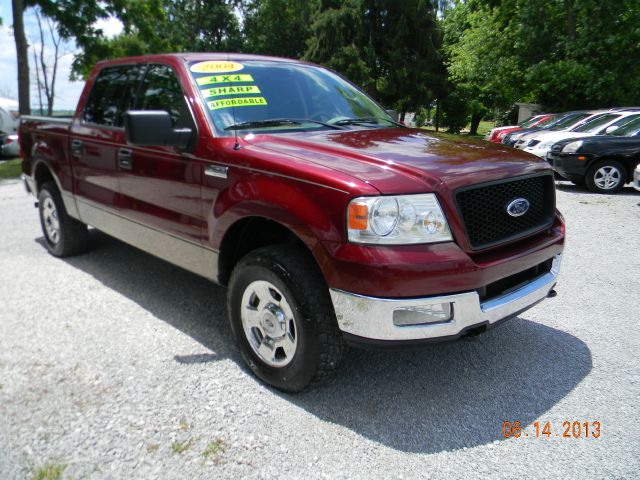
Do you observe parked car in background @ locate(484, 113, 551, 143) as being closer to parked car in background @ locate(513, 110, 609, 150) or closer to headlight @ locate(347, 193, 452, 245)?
parked car in background @ locate(513, 110, 609, 150)

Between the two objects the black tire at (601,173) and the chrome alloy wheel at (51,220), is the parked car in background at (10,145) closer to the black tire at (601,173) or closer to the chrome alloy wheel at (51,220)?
the chrome alloy wheel at (51,220)

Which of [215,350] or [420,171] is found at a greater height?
[420,171]

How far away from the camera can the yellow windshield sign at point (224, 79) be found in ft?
11.3

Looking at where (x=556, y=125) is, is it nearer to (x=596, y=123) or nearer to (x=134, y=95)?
(x=596, y=123)

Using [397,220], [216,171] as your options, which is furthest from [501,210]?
[216,171]

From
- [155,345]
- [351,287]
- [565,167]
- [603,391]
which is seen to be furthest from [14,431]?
[565,167]

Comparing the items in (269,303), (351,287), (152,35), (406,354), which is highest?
(152,35)

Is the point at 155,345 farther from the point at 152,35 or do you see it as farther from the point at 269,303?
the point at 152,35

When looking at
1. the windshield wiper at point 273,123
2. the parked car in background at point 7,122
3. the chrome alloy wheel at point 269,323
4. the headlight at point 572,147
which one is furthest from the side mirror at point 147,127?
the parked car in background at point 7,122

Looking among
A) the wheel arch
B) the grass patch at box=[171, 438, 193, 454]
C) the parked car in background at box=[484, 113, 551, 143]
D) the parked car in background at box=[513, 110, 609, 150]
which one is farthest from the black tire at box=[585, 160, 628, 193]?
the grass patch at box=[171, 438, 193, 454]

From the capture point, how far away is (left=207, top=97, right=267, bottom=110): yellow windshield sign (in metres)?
3.31

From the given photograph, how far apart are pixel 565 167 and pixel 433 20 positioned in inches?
1002

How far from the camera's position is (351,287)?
2.41m

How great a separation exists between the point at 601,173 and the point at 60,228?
8.97 meters
